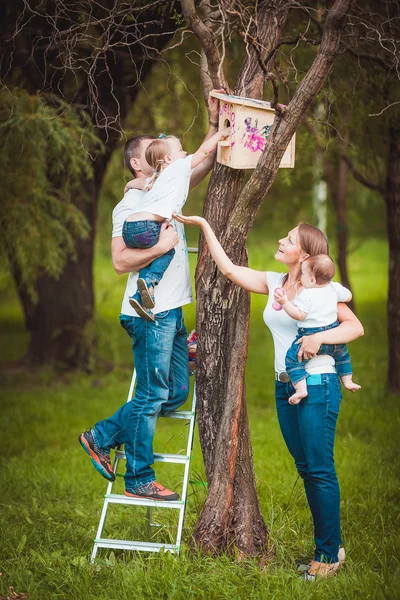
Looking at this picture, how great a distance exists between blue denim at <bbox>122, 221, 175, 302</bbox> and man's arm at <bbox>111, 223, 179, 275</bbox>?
0.02m

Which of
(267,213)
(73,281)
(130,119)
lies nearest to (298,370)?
(73,281)

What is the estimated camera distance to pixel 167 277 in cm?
403

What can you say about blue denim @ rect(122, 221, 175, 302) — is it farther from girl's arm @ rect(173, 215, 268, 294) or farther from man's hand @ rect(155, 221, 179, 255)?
girl's arm @ rect(173, 215, 268, 294)

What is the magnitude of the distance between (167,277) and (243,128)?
858 mm

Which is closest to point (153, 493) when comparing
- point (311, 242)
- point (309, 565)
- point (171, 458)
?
point (171, 458)

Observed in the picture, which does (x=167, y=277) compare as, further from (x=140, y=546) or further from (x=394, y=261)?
(x=394, y=261)

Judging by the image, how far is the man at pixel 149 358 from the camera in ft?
13.0

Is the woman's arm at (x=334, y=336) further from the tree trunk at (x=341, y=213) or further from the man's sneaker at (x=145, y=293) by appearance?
the tree trunk at (x=341, y=213)

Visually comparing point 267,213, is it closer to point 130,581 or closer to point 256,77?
point 256,77

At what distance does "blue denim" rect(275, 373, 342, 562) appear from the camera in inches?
142

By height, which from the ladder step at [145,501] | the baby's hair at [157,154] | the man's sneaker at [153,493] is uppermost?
the baby's hair at [157,154]

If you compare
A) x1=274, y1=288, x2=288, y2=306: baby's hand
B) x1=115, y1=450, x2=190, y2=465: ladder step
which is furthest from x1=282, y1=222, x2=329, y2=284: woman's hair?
x1=115, y1=450, x2=190, y2=465: ladder step

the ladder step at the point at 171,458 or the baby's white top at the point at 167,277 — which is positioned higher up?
the baby's white top at the point at 167,277

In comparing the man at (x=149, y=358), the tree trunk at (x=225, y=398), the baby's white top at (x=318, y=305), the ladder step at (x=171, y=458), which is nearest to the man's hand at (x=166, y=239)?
the man at (x=149, y=358)
